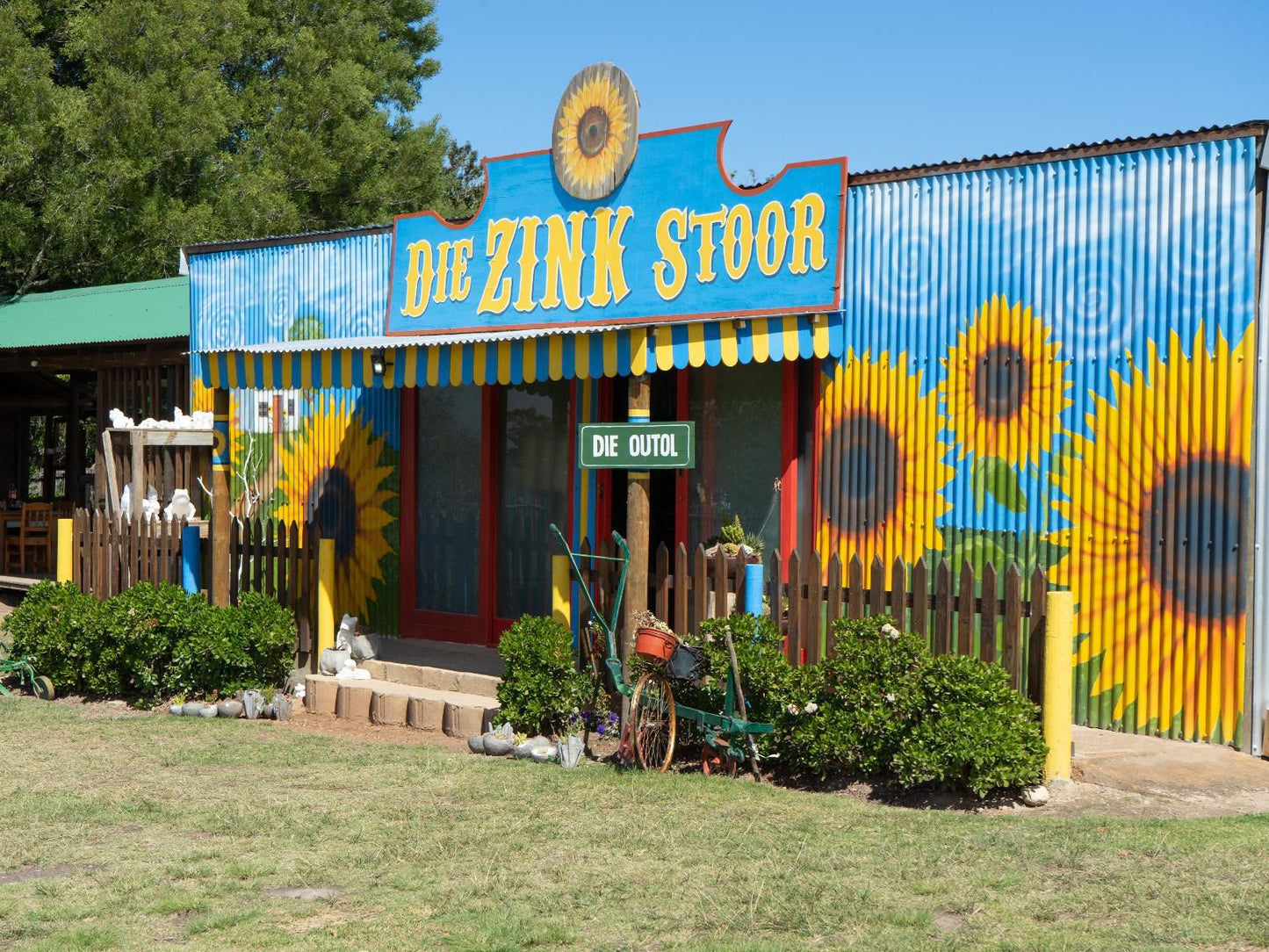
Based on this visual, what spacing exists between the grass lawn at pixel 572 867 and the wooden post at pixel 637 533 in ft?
3.40

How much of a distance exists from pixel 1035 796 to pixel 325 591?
19.9ft

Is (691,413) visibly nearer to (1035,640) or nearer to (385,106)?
(1035,640)

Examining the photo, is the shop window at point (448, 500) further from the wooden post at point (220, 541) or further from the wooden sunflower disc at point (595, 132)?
the wooden sunflower disc at point (595, 132)

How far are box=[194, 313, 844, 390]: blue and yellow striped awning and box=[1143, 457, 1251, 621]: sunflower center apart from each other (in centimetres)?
265

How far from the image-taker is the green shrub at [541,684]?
9422 mm

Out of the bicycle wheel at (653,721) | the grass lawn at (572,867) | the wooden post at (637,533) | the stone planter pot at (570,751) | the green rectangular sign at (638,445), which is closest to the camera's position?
the grass lawn at (572,867)

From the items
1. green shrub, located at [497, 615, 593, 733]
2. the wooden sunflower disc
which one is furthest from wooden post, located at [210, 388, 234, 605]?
the wooden sunflower disc

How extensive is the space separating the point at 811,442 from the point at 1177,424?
8.98 ft

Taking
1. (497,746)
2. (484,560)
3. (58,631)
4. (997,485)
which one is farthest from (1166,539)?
(58,631)

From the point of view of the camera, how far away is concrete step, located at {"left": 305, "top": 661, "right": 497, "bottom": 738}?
32.9 feet

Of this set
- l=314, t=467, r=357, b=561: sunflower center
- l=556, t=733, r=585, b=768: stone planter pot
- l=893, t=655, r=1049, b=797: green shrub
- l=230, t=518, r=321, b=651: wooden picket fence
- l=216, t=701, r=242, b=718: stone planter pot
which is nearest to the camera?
l=893, t=655, r=1049, b=797: green shrub

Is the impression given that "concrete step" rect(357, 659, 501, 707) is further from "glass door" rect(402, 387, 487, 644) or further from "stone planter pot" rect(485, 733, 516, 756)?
"glass door" rect(402, 387, 487, 644)

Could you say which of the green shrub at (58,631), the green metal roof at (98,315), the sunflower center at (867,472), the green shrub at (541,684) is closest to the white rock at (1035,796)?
the sunflower center at (867,472)

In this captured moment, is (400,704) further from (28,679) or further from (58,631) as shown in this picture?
(28,679)
